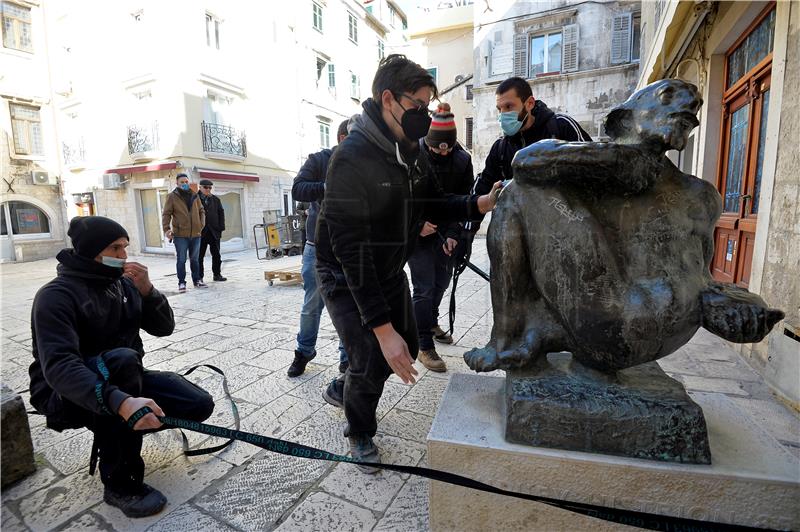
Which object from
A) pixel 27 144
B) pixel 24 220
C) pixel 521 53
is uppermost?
pixel 521 53

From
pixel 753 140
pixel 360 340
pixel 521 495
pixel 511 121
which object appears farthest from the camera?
pixel 753 140

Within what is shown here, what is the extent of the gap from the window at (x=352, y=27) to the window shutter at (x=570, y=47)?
1118cm

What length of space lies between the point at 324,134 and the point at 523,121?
17209 mm

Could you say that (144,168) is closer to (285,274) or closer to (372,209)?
(285,274)

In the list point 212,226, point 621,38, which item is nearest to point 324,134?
point 621,38

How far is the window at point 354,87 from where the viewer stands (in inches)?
811

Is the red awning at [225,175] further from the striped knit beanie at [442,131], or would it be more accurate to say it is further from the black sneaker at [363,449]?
the black sneaker at [363,449]

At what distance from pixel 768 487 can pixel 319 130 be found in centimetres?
1857

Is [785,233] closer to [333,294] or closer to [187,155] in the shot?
[333,294]

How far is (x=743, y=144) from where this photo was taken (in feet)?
13.5

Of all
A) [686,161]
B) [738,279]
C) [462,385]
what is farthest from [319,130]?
[462,385]

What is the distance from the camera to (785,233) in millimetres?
2773

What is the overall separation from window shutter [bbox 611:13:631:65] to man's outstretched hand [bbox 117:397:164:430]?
48.1 feet

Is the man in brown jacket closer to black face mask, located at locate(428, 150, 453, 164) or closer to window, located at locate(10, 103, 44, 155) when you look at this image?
black face mask, located at locate(428, 150, 453, 164)
